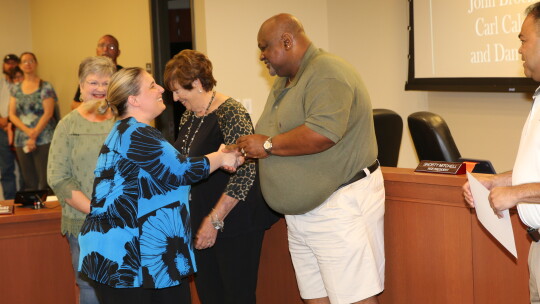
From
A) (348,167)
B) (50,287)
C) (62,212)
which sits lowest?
(50,287)

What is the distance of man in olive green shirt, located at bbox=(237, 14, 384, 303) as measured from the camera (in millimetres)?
2947

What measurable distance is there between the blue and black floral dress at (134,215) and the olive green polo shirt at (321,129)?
18.2 inches

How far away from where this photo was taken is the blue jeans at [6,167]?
8203mm

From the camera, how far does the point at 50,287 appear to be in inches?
153

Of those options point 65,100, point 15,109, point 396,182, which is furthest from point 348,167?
point 65,100

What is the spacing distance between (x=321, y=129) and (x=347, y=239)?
497mm

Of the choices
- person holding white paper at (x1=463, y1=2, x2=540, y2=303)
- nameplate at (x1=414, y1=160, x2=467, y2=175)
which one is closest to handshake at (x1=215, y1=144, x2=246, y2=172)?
nameplate at (x1=414, y1=160, x2=467, y2=175)

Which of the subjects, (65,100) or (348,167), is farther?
(65,100)

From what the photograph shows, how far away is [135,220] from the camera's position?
9.17 feet

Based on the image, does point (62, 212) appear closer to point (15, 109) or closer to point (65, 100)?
point (15, 109)

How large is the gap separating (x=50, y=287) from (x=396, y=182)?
1.93m

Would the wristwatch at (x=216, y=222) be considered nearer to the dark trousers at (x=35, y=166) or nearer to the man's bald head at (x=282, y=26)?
the man's bald head at (x=282, y=26)

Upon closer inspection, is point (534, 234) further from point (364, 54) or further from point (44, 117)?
point (44, 117)

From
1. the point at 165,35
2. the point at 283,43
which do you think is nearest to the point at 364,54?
the point at 165,35
